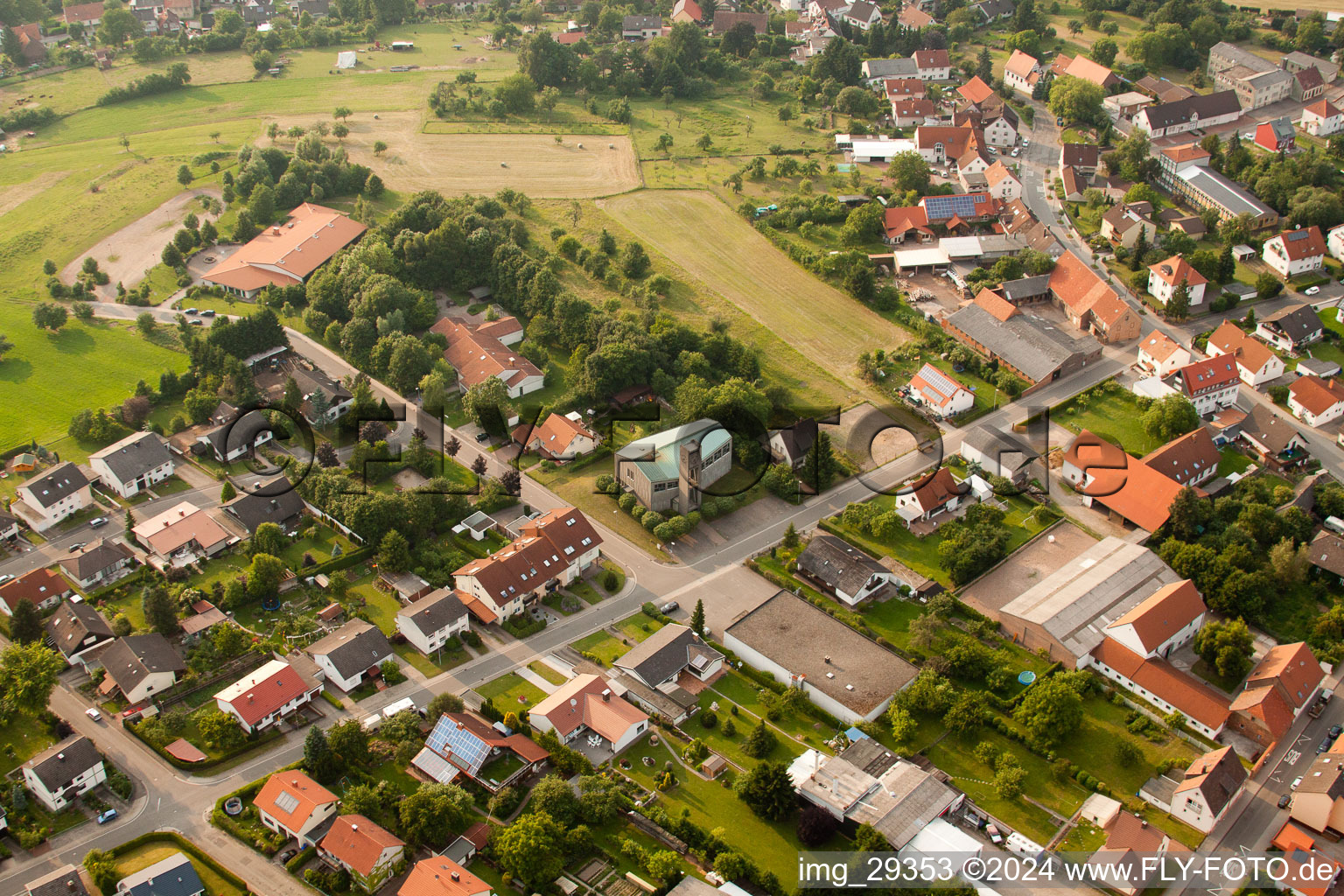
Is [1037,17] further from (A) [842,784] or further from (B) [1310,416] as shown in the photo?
(A) [842,784]

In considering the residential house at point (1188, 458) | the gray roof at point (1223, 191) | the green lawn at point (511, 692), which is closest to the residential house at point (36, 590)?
the green lawn at point (511, 692)

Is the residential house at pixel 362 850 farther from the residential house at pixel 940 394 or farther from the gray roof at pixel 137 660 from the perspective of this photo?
the residential house at pixel 940 394

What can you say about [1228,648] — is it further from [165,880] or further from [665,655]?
[165,880]

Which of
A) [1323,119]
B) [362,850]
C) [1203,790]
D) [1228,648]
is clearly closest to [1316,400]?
[1228,648]

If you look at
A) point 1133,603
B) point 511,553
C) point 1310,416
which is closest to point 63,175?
point 511,553

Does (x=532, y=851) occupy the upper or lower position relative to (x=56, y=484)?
lower
